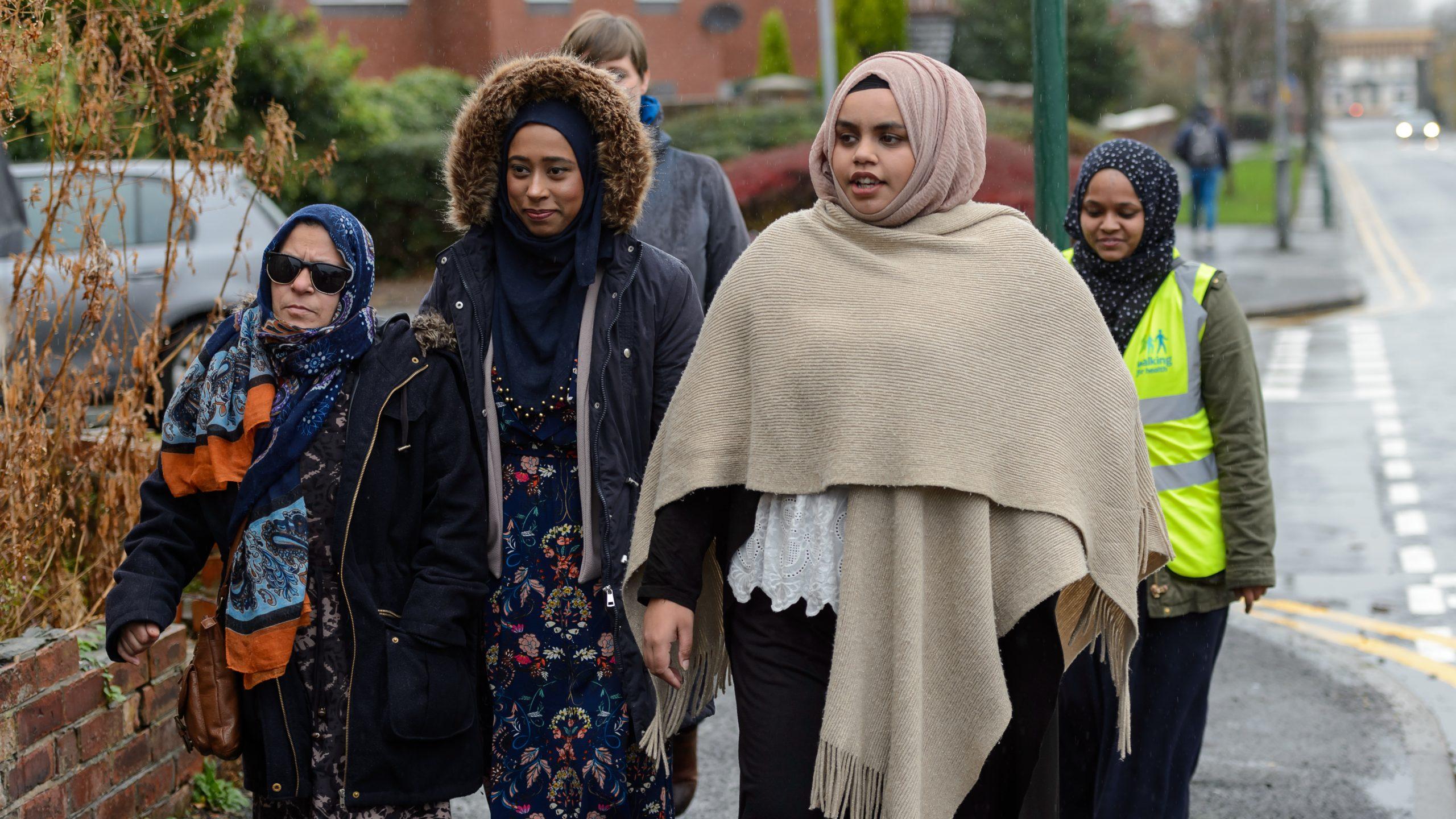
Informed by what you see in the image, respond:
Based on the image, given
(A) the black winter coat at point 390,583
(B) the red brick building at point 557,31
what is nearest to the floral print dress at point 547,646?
(A) the black winter coat at point 390,583

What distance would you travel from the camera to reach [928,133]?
9.50 ft

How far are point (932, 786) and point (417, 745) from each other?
1.02 meters

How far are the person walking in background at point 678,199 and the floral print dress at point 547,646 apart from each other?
1.15 m

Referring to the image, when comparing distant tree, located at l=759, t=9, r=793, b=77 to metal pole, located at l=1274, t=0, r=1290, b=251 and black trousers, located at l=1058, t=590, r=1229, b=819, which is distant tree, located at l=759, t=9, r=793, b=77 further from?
black trousers, located at l=1058, t=590, r=1229, b=819

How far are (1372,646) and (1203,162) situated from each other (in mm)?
18773

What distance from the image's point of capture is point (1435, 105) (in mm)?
122750

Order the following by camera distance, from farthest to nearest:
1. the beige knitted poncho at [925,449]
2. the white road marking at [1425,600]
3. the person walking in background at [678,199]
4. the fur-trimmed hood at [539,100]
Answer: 1. the white road marking at [1425,600]
2. the person walking in background at [678,199]
3. the fur-trimmed hood at [539,100]
4. the beige knitted poncho at [925,449]

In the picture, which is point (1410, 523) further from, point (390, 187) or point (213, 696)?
point (390, 187)

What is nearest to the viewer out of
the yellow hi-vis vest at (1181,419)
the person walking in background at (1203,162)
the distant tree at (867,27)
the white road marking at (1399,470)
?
the yellow hi-vis vest at (1181,419)

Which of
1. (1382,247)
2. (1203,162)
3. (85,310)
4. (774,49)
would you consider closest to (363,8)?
(774,49)

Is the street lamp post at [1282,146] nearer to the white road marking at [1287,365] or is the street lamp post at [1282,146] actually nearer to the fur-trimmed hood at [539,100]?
the white road marking at [1287,365]

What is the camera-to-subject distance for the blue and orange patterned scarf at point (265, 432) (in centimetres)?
305

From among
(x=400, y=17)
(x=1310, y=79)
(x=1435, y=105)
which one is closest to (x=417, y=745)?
(x=400, y=17)

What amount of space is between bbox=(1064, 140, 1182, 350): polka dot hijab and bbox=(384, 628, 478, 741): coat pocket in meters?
1.96
